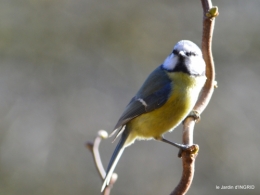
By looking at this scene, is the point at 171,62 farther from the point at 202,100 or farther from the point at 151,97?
the point at 202,100

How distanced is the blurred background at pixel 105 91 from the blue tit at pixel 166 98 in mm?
1957

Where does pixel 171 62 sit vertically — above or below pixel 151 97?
above

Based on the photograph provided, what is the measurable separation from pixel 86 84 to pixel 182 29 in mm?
1128

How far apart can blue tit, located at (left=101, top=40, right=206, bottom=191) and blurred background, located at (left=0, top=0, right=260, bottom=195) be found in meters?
1.96

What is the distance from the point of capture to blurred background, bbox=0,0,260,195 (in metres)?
3.98

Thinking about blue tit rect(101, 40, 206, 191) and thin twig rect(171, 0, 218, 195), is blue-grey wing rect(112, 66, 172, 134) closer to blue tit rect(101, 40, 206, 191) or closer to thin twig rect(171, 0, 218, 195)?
blue tit rect(101, 40, 206, 191)

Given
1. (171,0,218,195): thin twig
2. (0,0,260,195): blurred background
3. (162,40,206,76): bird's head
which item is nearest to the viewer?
(171,0,218,195): thin twig

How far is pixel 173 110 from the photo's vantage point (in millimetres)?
1812

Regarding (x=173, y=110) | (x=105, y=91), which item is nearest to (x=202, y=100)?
(x=173, y=110)

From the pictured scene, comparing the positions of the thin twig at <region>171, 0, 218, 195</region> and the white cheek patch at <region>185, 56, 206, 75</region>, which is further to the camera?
the white cheek patch at <region>185, 56, 206, 75</region>

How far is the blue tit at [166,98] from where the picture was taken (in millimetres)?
1785

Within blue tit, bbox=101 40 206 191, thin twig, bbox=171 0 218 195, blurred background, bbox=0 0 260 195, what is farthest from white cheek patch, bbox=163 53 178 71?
blurred background, bbox=0 0 260 195

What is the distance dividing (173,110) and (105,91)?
2.56m

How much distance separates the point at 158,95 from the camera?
186 cm
